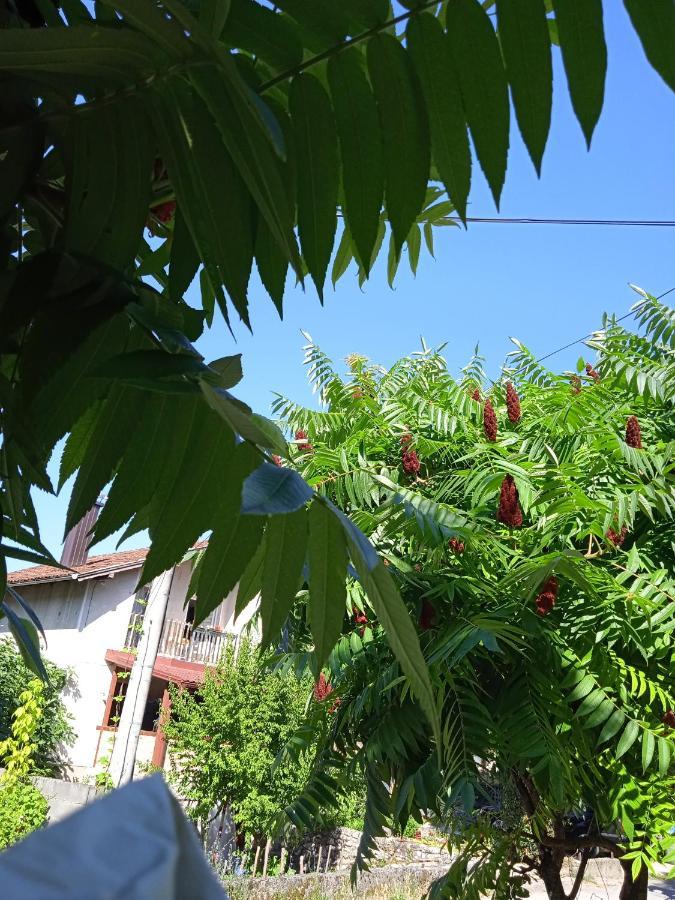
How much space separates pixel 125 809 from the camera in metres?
0.18

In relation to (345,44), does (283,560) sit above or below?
below

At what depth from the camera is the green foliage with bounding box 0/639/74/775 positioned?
14.3m

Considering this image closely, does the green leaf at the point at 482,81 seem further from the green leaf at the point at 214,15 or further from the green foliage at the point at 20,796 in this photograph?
the green foliage at the point at 20,796

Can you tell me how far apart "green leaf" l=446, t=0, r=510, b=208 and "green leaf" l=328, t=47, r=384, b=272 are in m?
0.07

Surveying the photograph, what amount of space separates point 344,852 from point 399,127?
13.3m

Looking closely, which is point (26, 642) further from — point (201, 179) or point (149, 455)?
point (201, 179)

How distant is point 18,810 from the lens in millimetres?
8305

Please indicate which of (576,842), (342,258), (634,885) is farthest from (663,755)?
(342,258)

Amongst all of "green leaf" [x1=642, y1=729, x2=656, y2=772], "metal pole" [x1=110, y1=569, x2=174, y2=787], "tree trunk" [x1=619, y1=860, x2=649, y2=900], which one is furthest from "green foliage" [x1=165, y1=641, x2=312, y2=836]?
"green leaf" [x1=642, y1=729, x2=656, y2=772]

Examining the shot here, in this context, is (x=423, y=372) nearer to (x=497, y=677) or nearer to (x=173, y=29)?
(x=497, y=677)

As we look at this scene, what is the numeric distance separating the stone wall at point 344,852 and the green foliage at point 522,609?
8.65 m

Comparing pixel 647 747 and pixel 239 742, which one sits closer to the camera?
pixel 647 747

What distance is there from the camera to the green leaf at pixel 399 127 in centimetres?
54

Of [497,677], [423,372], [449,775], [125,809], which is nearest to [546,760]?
[449,775]
